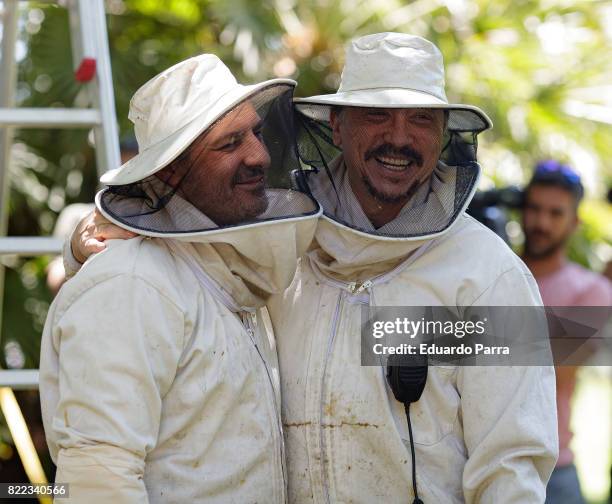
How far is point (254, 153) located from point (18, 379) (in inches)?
45.6

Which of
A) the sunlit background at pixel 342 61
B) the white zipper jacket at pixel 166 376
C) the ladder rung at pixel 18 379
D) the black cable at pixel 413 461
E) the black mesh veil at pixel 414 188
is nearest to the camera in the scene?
the white zipper jacket at pixel 166 376

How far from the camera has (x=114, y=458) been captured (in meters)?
2.41

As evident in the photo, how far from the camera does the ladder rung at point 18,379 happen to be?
10.7 ft

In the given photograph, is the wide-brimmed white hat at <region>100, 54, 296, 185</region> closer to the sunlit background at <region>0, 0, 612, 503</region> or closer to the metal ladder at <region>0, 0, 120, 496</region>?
the metal ladder at <region>0, 0, 120, 496</region>

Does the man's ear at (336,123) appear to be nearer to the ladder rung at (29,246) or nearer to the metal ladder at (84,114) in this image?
the metal ladder at (84,114)

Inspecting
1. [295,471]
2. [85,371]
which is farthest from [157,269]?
[295,471]

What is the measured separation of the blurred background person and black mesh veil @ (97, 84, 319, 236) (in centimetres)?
243

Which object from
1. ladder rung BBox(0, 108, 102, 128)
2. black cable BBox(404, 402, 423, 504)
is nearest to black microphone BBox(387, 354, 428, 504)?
black cable BBox(404, 402, 423, 504)

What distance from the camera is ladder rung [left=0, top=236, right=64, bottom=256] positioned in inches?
133

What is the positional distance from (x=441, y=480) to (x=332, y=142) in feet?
3.44

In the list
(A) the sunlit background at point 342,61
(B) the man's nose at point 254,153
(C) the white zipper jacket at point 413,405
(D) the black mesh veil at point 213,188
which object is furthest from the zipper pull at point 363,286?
(A) the sunlit background at point 342,61

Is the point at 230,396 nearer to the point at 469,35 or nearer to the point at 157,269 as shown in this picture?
the point at 157,269

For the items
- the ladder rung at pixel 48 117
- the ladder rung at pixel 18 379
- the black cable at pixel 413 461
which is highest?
the ladder rung at pixel 48 117

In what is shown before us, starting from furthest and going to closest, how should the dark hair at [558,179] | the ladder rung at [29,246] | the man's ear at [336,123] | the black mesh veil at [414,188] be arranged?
the dark hair at [558,179], the ladder rung at [29,246], the man's ear at [336,123], the black mesh veil at [414,188]
